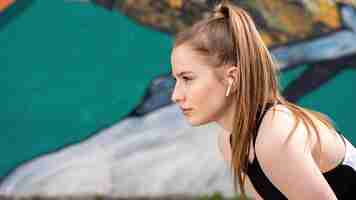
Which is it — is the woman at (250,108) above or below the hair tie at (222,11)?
below

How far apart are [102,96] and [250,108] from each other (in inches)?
130

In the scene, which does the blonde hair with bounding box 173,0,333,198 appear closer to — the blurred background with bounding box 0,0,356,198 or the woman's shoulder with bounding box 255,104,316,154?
the woman's shoulder with bounding box 255,104,316,154

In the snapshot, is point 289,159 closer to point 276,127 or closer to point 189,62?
point 276,127

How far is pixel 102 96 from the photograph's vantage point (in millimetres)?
5316

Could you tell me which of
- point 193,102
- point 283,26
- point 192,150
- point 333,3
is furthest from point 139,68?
point 193,102

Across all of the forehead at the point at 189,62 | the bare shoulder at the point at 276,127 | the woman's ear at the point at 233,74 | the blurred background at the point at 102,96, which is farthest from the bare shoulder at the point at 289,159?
the blurred background at the point at 102,96

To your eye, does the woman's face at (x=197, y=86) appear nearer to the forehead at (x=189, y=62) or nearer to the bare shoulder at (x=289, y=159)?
the forehead at (x=189, y=62)

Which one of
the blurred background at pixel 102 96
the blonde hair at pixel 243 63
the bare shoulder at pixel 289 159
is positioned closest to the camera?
the bare shoulder at pixel 289 159

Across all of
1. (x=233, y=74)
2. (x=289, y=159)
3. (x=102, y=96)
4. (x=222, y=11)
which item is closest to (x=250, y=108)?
(x=233, y=74)

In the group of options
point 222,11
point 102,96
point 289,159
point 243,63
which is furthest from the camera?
point 102,96

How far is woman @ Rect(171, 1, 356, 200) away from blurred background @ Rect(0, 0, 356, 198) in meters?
3.09

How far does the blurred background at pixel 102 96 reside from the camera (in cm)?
527

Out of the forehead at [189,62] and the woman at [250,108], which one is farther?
the forehead at [189,62]

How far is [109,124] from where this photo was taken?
17.3ft
